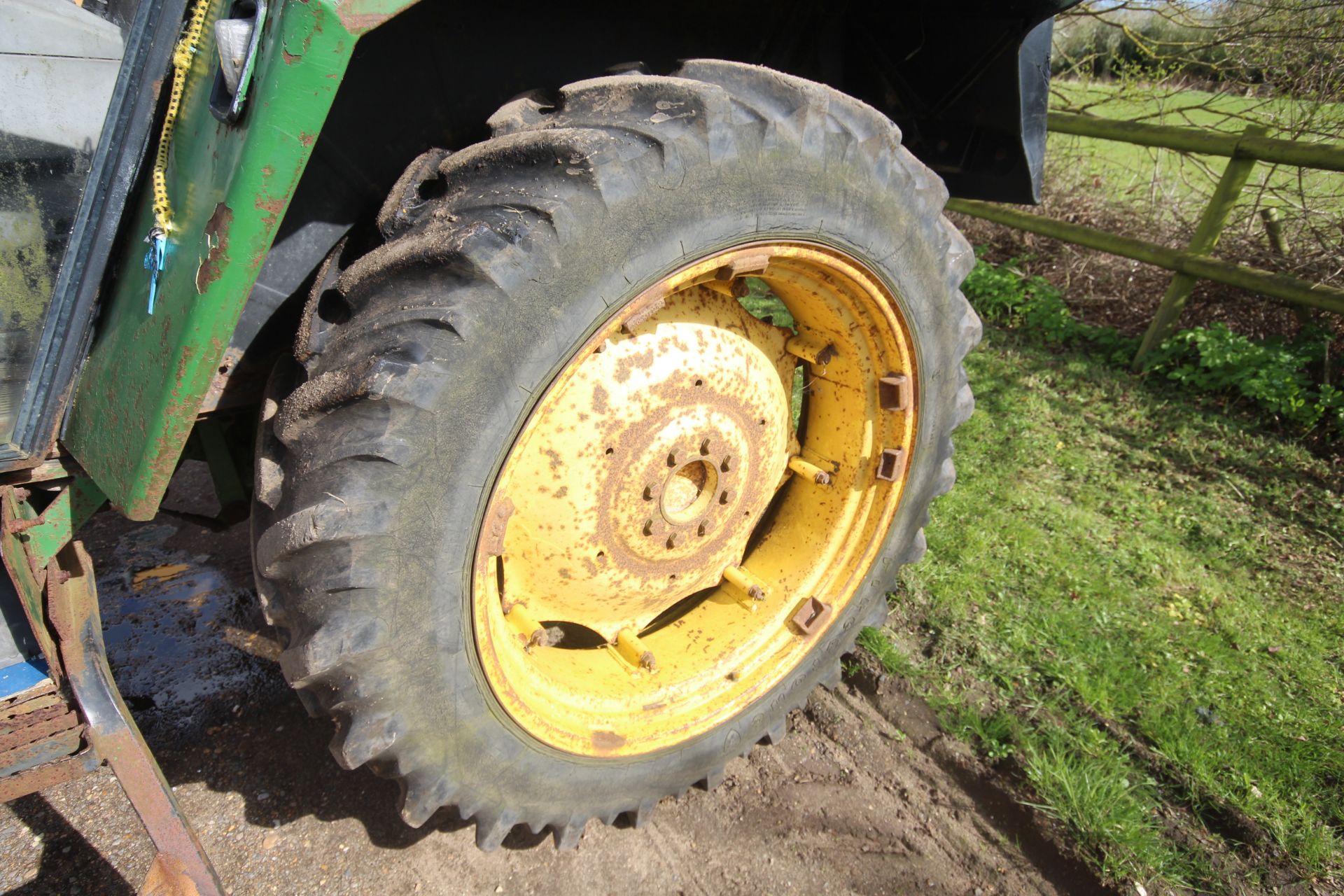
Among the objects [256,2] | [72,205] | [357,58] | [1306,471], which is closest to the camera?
[256,2]

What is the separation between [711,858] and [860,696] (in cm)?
70

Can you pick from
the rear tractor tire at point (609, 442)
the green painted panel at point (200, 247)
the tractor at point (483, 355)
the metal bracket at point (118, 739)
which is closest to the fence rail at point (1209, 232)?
the tractor at point (483, 355)

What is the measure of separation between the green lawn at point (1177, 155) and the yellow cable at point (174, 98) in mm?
4587

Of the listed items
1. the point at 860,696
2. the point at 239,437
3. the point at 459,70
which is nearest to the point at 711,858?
the point at 860,696

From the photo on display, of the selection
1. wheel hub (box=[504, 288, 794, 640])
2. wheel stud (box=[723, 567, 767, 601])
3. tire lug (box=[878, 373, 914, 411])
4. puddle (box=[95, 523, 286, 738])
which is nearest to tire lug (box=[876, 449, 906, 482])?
tire lug (box=[878, 373, 914, 411])

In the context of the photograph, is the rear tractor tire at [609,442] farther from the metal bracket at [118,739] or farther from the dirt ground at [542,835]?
the metal bracket at [118,739]

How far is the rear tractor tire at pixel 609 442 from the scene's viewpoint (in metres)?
1.24

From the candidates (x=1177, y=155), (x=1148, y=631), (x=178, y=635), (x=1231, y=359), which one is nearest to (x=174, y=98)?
(x=178, y=635)

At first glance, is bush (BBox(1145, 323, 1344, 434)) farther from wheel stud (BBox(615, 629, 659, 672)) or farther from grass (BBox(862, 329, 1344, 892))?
wheel stud (BBox(615, 629, 659, 672))

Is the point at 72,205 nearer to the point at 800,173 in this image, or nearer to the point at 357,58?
the point at 357,58

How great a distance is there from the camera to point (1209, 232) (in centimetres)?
413

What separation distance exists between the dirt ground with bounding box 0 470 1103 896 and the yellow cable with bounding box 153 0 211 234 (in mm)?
1427

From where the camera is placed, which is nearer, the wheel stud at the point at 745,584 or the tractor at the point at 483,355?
the tractor at the point at 483,355

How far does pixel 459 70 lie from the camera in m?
1.58
